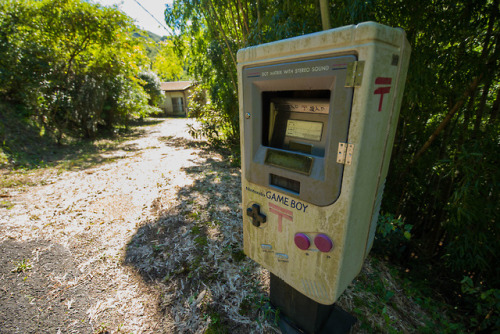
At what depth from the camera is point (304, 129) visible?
1.28m

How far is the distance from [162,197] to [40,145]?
5302 millimetres

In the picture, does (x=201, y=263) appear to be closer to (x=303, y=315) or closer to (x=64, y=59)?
(x=303, y=315)

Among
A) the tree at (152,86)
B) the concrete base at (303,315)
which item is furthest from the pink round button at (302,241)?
the tree at (152,86)

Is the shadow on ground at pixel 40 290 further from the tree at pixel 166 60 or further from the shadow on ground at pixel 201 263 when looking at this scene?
the tree at pixel 166 60

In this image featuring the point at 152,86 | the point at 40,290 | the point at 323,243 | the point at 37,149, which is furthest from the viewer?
the point at 152,86

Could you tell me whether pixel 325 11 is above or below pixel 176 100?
above

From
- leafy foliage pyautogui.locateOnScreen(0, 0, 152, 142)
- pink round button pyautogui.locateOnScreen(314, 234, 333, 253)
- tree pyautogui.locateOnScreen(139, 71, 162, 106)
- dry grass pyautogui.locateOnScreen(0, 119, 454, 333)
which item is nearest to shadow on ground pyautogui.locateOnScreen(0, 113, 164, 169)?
leafy foliage pyautogui.locateOnScreen(0, 0, 152, 142)

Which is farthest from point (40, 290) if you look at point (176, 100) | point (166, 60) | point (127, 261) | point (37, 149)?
point (176, 100)

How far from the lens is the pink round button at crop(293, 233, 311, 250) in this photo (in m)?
1.26

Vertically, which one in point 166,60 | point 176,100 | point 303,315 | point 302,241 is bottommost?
point 303,315

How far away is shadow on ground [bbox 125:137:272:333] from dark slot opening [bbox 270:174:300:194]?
4.08 feet

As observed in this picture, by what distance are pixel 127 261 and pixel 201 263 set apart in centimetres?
89

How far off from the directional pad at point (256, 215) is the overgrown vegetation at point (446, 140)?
1.24 meters

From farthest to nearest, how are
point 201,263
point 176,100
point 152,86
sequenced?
point 176,100 < point 152,86 < point 201,263
